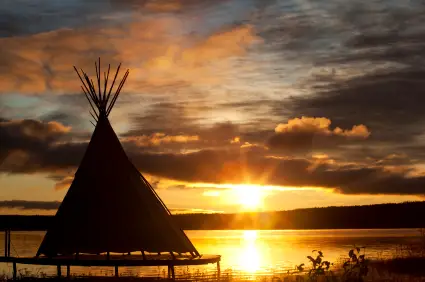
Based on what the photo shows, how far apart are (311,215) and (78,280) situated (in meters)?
93.2

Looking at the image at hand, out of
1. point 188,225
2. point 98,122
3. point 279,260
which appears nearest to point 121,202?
point 98,122

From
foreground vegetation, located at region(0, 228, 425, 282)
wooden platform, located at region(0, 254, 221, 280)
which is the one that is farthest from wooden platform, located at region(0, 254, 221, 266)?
foreground vegetation, located at region(0, 228, 425, 282)

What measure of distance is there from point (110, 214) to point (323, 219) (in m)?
97.1

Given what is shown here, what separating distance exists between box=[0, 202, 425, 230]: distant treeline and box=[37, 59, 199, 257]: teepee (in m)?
62.3

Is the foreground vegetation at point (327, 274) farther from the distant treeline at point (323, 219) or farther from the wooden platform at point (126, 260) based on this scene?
the distant treeline at point (323, 219)

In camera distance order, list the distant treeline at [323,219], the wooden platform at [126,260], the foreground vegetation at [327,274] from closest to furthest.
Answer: the foreground vegetation at [327,274], the wooden platform at [126,260], the distant treeline at [323,219]

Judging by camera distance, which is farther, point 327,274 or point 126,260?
point 327,274

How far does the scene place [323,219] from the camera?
380 feet

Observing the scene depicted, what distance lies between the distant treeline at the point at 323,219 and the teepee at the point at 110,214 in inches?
2452

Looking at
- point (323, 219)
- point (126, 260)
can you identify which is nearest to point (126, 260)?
point (126, 260)

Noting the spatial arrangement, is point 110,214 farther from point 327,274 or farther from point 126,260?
point 327,274

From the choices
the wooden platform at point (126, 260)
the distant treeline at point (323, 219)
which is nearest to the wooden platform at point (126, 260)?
the wooden platform at point (126, 260)

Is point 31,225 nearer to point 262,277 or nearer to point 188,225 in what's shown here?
point 188,225

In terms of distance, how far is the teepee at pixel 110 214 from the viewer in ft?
68.5
